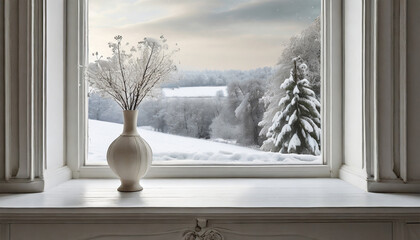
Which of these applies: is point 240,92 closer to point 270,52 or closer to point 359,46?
point 270,52

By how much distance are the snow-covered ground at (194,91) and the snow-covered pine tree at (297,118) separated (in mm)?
262

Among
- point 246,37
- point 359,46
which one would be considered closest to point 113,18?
point 246,37

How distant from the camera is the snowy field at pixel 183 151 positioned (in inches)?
58.0

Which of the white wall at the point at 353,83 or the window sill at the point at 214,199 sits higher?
the white wall at the point at 353,83

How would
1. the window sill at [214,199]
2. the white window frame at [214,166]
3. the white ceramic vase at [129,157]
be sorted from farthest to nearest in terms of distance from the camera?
the white window frame at [214,166] < the white ceramic vase at [129,157] < the window sill at [214,199]

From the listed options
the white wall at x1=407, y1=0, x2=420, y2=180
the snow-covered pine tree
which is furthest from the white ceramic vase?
the white wall at x1=407, y1=0, x2=420, y2=180

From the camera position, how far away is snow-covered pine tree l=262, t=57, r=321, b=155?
57.7 inches

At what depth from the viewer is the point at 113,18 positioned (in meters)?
1.47

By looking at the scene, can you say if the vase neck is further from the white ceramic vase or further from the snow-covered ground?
the snow-covered ground

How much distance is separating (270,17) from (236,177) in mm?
683

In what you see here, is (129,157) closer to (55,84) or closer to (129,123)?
(129,123)

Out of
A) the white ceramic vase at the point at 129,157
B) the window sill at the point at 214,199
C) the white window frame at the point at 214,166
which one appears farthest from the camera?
the white window frame at the point at 214,166

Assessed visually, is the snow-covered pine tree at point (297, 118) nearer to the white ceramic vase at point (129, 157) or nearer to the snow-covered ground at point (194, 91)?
the snow-covered ground at point (194, 91)

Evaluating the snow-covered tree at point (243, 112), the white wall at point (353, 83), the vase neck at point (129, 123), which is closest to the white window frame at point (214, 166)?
the white wall at point (353, 83)
